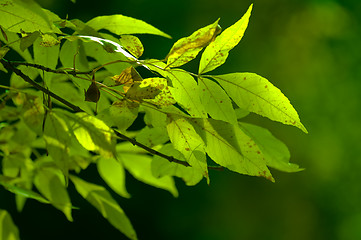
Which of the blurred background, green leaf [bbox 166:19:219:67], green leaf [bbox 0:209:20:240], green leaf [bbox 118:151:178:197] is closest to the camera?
green leaf [bbox 166:19:219:67]

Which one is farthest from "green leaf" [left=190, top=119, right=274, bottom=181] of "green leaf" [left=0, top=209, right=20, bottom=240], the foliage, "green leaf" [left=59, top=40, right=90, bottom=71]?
"green leaf" [left=0, top=209, right=20, bottom=240]

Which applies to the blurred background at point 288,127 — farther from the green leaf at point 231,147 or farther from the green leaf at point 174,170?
the green leaf at point 231,147

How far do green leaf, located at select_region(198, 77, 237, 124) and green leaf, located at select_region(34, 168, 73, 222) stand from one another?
0.71 feet

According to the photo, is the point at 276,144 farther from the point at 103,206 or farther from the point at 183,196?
the point at 183,196

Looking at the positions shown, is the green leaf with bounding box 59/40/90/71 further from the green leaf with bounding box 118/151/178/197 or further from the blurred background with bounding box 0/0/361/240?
the blurred background with bounding box 0/0/361/240

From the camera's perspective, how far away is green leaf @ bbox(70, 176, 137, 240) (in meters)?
0.51

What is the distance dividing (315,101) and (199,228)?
42.1 inches

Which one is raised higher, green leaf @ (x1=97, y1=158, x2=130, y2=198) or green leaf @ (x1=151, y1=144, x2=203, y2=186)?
green leaf @ (x1=151, y1=144, x2=203, y2=186)

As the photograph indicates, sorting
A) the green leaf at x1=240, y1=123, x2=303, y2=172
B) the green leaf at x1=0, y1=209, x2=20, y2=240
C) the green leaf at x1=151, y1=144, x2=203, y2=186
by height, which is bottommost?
the green leaf at x1=0, y1=209, x2=20, y2=240

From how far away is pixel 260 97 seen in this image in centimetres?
35

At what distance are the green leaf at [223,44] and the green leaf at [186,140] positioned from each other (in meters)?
0.04

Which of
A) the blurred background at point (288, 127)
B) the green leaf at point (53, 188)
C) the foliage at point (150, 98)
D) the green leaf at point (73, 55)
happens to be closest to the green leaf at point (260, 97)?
the foliage at point (150, 98)

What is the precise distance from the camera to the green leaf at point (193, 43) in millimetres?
298

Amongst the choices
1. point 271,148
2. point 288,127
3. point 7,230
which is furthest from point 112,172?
point 288,127
